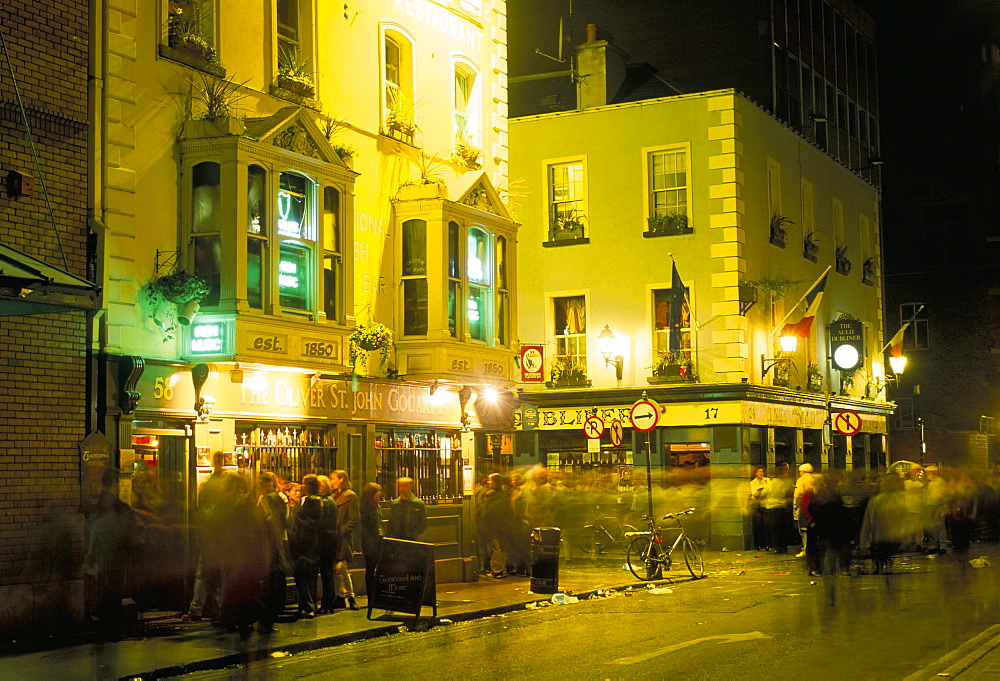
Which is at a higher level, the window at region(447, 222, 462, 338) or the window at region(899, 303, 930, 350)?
the window at region(899, 303, 930, 350)

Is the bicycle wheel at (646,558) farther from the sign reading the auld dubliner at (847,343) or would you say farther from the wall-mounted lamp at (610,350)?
the sign reading the auld dubliner at (847,343)

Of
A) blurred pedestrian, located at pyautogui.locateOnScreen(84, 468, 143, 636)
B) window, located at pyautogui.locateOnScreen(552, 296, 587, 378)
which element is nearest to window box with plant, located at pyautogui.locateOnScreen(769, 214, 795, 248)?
window, located at pyautogui.locateOnScreen(552, 296, 587, 378)

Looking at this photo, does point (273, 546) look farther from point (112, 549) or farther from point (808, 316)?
point (808, 316)

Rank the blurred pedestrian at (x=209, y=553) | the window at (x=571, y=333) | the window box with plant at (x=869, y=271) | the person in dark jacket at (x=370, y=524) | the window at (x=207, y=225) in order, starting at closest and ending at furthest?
the blurred pedestrian at (x=209, y=553) < the window at (x=207, y=225) < the person in dark jacket at (x=370, y=524) < the window at (x=571, y=333) < the window box with plant at (x=869, y=271)

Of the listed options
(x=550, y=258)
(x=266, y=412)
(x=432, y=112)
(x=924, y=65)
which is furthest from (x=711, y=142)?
(x=924, y=65)

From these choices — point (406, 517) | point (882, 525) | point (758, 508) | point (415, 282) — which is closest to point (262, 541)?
point (406, 517)

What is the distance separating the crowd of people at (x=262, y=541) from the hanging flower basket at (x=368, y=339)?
1975mm

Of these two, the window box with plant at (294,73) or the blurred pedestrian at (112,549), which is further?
the window box with plant at (294,73)

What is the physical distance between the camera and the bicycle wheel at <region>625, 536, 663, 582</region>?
23.2 m

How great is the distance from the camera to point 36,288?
1313 cm

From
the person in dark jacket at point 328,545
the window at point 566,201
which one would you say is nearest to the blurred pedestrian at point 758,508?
the window at point 566,201

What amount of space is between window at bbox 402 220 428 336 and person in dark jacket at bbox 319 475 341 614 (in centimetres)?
450

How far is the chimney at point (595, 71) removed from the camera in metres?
35.2

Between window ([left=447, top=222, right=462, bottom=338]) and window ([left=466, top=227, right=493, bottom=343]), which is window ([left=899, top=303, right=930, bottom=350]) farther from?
window ([left=447, top=222, right=462, bottom=338])
